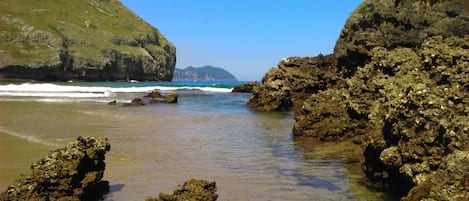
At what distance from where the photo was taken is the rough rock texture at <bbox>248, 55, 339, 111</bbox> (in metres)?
24.4

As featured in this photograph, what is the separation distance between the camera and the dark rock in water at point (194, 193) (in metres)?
5.50

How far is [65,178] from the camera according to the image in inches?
236

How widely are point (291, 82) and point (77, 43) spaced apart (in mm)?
75194

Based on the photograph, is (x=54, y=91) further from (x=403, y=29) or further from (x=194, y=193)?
(x=194, y=193)

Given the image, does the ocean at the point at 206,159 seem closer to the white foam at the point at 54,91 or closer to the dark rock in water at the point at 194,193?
the dark rock in water at the point at 194,193

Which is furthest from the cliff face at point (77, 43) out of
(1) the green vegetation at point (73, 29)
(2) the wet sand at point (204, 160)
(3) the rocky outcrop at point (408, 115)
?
(3) the rocky outcrop at point (408, 115)

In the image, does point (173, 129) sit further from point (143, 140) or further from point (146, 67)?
point (146, 67)

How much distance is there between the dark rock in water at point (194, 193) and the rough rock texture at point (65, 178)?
1.24 meters

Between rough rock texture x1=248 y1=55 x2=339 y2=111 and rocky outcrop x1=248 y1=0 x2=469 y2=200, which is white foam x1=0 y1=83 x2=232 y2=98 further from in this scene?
rocky outcrop x1=248 y1=0 x2=469 y2=200

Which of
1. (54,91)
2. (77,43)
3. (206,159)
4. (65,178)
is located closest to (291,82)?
(206,159)

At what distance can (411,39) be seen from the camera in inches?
591

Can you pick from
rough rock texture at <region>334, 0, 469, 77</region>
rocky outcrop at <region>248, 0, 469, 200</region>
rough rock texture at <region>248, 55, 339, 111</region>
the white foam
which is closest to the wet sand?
rocky outcrop at <region>248, 0, 469, 200</region>

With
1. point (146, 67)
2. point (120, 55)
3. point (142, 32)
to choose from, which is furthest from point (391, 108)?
point (142, 32)

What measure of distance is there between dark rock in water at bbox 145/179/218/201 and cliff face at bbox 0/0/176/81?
7623cm
